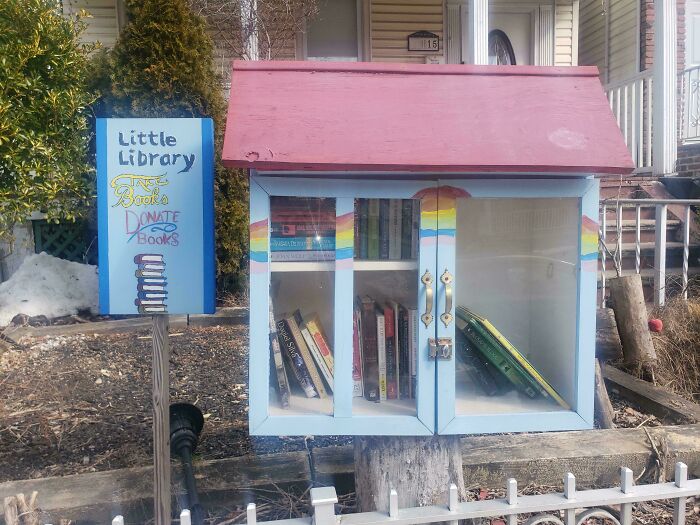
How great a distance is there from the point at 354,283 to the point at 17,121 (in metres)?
3.55

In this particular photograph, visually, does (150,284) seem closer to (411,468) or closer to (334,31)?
(411,468)

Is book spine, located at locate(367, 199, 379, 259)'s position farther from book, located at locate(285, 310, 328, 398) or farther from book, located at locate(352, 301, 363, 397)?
book, located at locate(285, 310, 328, 398)

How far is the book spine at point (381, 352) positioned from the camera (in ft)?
6.56

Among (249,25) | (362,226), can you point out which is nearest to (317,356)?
(362,226)

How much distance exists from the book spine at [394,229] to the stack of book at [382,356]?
18cm

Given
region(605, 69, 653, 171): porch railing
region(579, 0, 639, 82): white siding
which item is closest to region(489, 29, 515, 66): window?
region(579, 0, 639, 82): white siding

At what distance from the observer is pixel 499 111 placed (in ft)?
5.98

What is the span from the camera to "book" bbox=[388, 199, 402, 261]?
6.15 feet

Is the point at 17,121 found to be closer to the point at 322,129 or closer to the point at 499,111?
the point at 322,129

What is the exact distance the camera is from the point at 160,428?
6.36ft

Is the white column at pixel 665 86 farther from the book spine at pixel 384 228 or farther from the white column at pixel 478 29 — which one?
the book spine at pixel 384 228

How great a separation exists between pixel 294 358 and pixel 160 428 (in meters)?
0.49

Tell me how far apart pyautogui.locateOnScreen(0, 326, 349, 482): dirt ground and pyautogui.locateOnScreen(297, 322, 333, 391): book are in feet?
4.21

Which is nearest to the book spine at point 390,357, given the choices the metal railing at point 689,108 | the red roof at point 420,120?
the red roof at point 420,120
